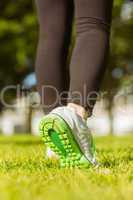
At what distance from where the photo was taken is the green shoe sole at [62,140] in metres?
2.62

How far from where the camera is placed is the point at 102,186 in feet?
6.79

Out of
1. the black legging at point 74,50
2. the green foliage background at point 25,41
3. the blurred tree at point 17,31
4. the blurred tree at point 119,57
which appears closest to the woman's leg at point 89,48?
the black legging at point 74,50

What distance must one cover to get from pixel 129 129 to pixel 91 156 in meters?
41.3

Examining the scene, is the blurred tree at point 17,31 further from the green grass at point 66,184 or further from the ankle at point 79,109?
the green grass at point 66,184

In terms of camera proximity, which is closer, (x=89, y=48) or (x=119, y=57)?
(x=89, y=48)

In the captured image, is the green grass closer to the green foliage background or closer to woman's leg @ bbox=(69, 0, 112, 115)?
woman's leg @ bbox=(69, 0, 112, 115)

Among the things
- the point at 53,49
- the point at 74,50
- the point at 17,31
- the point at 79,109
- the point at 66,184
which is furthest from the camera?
the point at 17,31

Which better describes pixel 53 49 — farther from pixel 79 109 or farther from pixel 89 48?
pixel 79 109

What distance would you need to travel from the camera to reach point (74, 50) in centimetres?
293

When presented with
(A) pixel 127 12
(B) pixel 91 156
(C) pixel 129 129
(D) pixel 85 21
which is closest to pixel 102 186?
(B) pixel 91 156

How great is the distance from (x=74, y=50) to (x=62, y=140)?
0.53 meters

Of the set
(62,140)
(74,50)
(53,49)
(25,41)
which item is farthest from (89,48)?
(25,41)

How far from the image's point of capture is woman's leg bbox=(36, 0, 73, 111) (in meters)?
3.07

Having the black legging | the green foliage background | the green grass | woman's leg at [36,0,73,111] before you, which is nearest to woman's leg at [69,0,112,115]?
the black legging
